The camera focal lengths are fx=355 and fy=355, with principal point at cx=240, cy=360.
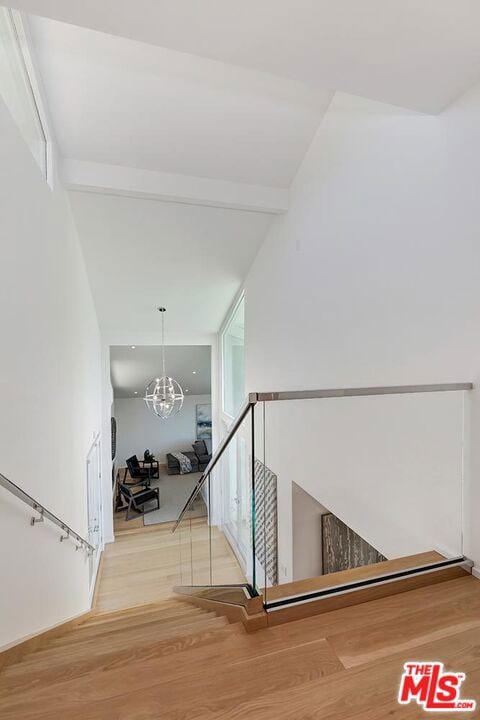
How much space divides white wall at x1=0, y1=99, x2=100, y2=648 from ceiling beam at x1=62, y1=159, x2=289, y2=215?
0.26 metres

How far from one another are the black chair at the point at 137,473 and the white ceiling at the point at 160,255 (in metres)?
5.39

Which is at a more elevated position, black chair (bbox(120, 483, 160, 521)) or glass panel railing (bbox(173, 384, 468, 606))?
glass panel railing (bbox(173, 384, 468, 606))

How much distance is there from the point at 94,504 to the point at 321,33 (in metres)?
5.62

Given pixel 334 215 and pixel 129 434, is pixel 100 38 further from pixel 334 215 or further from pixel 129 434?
pixel 129 434

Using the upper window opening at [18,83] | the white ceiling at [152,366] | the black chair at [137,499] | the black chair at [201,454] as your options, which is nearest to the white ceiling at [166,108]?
the upper window opening at [18,83]

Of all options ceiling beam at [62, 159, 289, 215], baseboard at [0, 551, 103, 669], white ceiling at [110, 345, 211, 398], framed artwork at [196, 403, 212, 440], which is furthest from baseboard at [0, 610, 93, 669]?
framed artwork at [196, 403, 212, 440]

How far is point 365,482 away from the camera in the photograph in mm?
2406

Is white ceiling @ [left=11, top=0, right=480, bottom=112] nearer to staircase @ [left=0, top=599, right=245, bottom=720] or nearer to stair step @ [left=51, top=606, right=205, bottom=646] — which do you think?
staircase @ [left=0, top=599, right=245, bottom=720]

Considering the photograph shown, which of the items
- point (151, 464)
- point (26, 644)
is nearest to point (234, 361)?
point (26, 644)

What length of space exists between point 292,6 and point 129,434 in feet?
39.8

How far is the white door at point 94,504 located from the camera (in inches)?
183

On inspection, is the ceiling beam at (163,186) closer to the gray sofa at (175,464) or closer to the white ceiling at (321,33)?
the white ceiling at (321,33)

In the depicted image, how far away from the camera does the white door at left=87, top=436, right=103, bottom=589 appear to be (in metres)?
4.66

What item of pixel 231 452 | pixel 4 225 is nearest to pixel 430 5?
pixel 4 225
